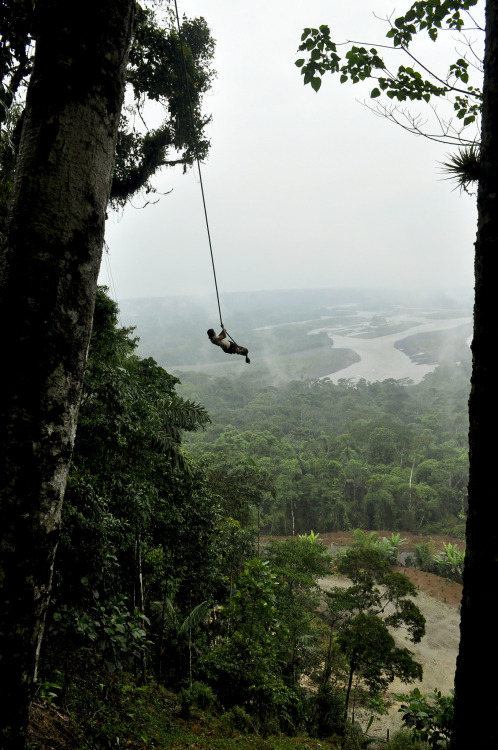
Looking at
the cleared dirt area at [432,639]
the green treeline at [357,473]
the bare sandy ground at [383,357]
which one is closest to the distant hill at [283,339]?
the bare sandy ground at [383,357]

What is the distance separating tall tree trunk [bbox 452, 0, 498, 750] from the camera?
101cm

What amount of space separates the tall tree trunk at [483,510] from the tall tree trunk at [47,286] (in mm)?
963

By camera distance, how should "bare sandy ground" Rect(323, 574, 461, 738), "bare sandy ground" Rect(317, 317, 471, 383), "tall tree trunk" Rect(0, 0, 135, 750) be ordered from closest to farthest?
"tall tree trunk" Rect(0, 0, 135, 750) < "bare sandy ground" Rect(323, 574, 461, 738) < "bare sandy ground" Rect(317, 317, 471, 383)

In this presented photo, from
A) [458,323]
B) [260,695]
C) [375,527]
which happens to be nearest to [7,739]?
[260,695]

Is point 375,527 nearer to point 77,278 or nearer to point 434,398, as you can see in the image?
point 77,278

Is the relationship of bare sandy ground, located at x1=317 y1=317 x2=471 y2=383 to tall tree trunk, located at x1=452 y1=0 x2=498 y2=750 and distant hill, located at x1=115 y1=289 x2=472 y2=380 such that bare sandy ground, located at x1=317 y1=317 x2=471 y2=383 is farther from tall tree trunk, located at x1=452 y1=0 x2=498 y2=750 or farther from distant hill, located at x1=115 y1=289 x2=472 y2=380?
tall tree trunk, located at x1=452 y1=0 x2=498 y2=750

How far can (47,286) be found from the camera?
822 mm

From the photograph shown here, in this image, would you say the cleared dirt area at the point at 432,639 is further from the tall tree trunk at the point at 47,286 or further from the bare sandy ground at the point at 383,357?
the bare sandy ground at the point at 383,357

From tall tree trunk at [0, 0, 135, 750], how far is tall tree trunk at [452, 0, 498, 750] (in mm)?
963

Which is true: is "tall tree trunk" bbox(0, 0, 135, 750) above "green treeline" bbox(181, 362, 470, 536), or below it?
above

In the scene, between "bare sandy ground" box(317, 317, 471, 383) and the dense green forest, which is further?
"bare sandy ground" box(317, 317, 471, 383)

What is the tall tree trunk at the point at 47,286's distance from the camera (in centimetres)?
74

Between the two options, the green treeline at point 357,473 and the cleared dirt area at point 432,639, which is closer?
the cleared dirt area at point 432,639

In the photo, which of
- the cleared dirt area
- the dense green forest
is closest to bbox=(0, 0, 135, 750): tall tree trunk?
the dense green forest
